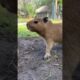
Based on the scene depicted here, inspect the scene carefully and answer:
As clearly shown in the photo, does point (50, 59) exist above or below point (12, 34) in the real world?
below

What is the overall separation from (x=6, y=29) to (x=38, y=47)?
1.09 metres

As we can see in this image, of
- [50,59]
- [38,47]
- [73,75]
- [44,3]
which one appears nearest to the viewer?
[73,75]

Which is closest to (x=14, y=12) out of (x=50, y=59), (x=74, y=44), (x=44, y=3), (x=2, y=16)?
(x=2, y=16)

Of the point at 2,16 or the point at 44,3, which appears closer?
the point at 2,16

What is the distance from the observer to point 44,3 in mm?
876

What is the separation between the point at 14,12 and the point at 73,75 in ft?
0.54

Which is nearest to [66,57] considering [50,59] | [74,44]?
[74,44]

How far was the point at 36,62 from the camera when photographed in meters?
1.30

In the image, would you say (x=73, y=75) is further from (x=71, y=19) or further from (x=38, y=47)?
(x=38, y=47)

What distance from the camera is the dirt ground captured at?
38.7 inches

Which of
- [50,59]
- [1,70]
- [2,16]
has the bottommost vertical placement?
[50,59]

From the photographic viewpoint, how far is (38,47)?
1.47 meters

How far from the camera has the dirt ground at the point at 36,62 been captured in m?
0.98

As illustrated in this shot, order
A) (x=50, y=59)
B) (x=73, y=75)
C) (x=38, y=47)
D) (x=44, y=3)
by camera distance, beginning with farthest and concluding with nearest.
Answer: (x=38, y=47)
(x=50, y=59)
(x=44, y=3)
(x=73, y=75)
